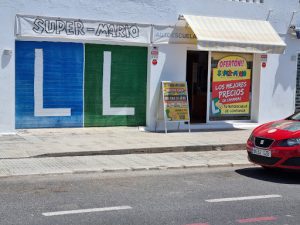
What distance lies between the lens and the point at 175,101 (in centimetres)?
1491

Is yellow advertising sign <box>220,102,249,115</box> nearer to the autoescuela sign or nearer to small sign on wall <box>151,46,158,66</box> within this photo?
small sign on wall <box>151,46,158,66</box>

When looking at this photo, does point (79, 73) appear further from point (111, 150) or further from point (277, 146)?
point (277, 146)

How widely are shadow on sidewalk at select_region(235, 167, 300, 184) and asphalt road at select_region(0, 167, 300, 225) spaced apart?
2cm

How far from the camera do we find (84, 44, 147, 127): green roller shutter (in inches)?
567

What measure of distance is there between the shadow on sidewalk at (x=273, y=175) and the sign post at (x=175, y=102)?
4.37m

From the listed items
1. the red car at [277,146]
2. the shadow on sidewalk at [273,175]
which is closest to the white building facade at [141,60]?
the shadow on sidewalk at [273,175]

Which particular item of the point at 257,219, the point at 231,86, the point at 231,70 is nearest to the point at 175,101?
the point at 231,86

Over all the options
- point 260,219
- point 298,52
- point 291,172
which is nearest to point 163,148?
point 291,172

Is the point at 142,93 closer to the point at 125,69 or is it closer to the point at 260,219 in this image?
the point at 125,69

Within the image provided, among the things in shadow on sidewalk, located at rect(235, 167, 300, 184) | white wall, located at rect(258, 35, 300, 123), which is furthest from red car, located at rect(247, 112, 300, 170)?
white wall, located at rect(258, 35, 300, 123)

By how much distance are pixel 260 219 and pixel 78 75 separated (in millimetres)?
8306

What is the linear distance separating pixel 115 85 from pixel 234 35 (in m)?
3.59

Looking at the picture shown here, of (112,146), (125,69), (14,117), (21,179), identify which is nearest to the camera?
(21,179)

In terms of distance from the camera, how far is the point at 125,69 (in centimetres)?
1483
